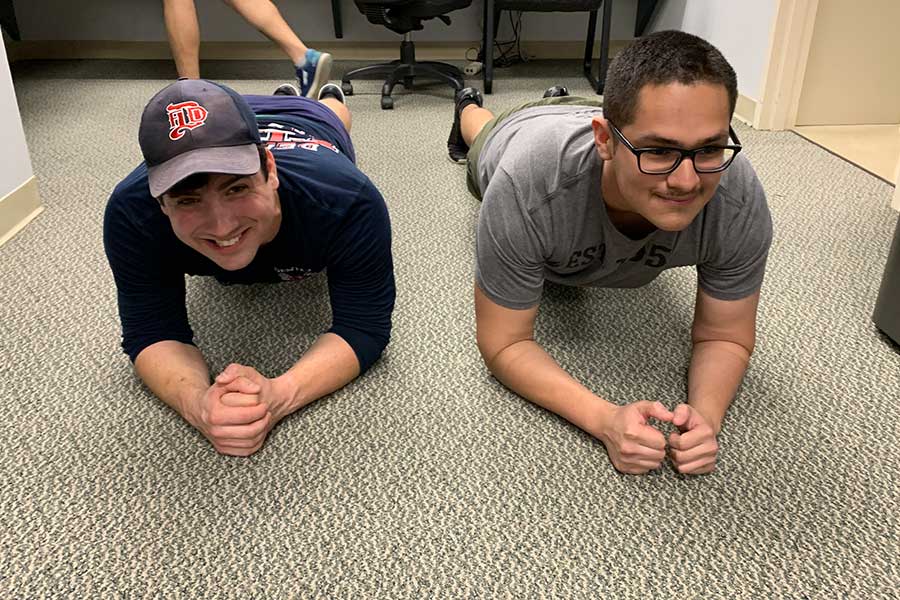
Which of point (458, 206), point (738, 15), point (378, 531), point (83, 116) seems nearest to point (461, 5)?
point (738, 15)

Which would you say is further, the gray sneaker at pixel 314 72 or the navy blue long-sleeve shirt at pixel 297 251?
the gray sneaker at pixel 314 72

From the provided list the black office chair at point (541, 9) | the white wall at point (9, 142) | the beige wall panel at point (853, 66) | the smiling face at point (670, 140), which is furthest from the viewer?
the black office chair at point (541, 9)

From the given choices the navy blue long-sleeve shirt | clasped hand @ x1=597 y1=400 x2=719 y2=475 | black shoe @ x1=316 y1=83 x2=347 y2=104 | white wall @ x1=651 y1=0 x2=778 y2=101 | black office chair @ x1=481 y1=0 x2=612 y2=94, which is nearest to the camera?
clasped hand @ x1=597 y1=400 x2=719 y2=475

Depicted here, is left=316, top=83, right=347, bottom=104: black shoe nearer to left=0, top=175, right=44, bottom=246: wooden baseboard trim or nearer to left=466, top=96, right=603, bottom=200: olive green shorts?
left=466, top=96, right=603, bottom=200: olive green shorts

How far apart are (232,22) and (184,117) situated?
3.34m

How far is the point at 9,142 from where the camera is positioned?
1.90m

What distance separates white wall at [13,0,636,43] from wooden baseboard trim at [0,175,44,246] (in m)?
2.26

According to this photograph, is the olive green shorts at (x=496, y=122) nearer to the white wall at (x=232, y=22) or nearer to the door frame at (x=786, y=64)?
the door frame at (x=786, y=64)

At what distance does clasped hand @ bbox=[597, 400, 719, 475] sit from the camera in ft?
3.33

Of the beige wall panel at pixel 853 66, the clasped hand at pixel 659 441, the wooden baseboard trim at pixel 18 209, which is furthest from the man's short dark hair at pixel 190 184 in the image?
the beige wall panel at pixel 853 66

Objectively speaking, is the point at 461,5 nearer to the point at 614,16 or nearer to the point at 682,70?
the point at 614,16

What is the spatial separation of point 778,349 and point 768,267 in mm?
374

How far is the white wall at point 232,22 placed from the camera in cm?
394

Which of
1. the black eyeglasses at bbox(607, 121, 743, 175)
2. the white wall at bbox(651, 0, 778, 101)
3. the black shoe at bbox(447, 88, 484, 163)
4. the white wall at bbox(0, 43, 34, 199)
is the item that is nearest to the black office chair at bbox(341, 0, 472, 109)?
the black shoe at bbox(447, 88, 484, 163)
